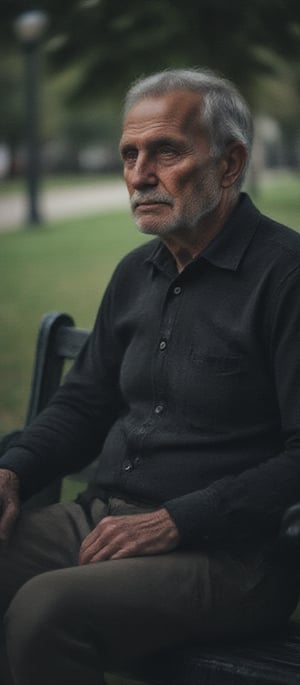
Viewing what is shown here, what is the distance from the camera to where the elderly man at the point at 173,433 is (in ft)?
9.55

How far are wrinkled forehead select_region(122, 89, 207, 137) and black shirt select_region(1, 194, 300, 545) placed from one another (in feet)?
0.79

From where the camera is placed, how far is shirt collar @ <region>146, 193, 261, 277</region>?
3.20 metres

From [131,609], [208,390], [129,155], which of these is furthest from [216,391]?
[129,155]

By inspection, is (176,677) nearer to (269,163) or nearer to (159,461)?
(159,461)

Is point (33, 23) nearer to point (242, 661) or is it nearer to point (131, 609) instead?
point (131, 609)

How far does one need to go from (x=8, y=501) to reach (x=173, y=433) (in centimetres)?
44

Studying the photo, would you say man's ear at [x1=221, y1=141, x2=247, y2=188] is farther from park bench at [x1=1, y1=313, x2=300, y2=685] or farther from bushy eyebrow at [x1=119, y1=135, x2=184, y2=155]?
park bench at [x1=1, y1=313, x2=300, y2=685]

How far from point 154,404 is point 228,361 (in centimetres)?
28

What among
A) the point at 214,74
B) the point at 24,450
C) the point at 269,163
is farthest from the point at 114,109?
the point at 269,163

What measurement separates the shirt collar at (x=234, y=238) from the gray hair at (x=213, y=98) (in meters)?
0.14

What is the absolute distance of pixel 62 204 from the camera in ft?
123

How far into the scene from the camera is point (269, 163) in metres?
70.2

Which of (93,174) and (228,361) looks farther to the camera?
(93,174)

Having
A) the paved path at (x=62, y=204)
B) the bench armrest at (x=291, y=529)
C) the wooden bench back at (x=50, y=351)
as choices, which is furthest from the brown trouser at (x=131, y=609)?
the paved path at (x=62, y=204)
